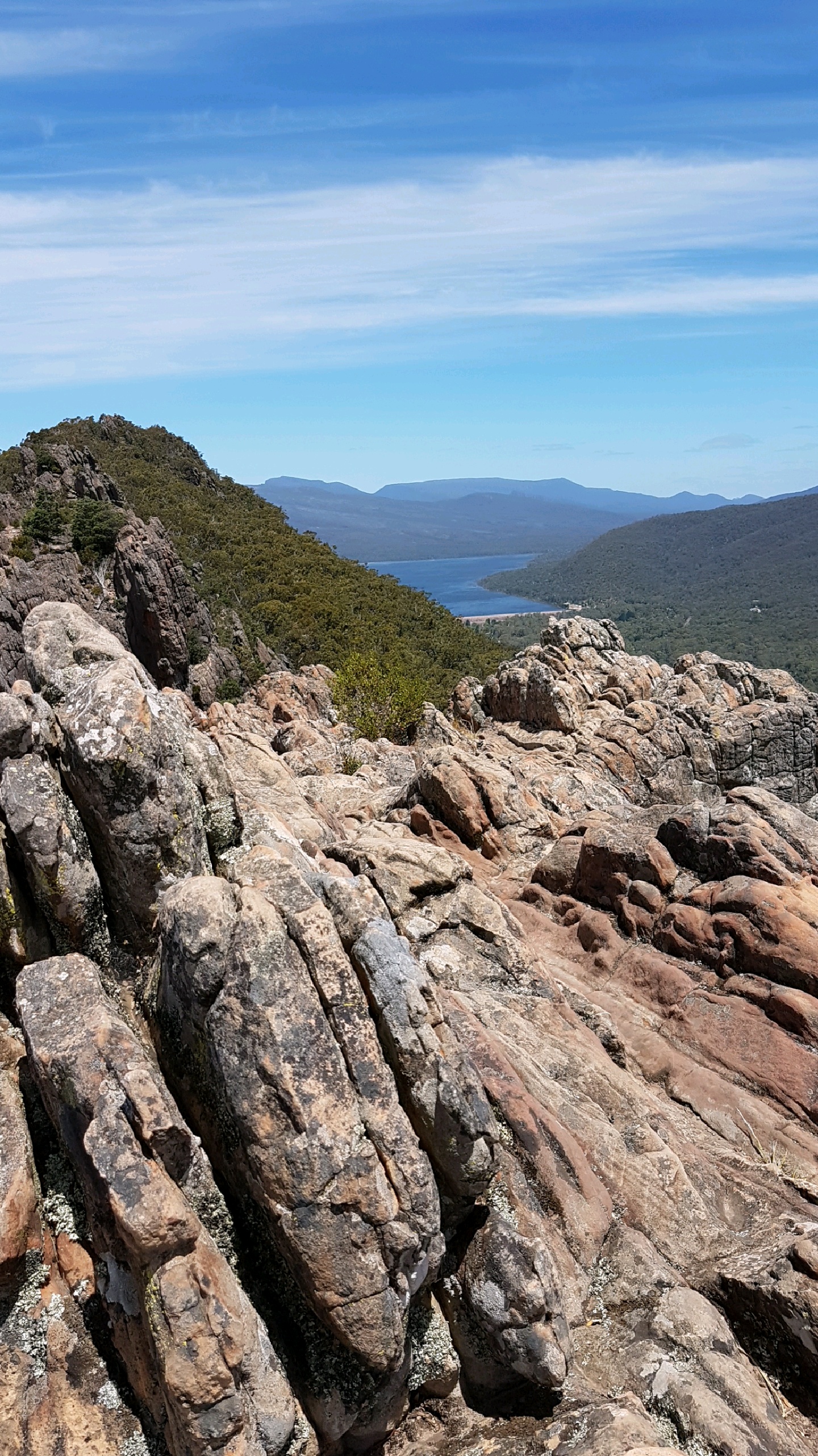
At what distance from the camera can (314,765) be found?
165ft

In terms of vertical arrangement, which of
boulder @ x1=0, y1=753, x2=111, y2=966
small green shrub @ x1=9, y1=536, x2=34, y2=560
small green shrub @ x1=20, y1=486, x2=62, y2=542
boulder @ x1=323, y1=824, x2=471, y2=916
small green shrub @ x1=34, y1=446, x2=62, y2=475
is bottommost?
boulder @ x1=323, y1=824, x2=471, y2=916

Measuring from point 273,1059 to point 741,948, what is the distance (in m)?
16.0

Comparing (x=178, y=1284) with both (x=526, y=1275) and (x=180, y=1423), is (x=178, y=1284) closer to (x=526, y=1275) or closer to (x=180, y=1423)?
(x=180, y=1423)

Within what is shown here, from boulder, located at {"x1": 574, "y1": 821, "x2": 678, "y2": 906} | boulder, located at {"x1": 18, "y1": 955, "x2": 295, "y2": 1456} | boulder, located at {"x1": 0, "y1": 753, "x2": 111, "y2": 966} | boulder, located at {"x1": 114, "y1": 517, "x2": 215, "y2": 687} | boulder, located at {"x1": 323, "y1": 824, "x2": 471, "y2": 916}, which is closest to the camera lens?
boulder, located at {"x1": 18, "y1": 955, "x2": 295, "y2": 1456}

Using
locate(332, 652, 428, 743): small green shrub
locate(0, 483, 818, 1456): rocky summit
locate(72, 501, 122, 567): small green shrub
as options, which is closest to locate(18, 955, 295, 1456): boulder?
locate(0, 483, 818, 1456): rocky summit

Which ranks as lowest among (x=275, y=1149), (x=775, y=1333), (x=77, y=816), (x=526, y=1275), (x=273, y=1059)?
(x=775, y=1333)

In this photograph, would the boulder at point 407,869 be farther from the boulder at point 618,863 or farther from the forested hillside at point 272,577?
the forested hillside at point 272,577

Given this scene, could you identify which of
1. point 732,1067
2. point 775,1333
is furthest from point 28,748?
point 732,1067

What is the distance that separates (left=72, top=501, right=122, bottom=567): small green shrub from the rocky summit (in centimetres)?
7132

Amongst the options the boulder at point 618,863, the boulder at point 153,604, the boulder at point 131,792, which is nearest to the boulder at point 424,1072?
the boulder at point 131,792

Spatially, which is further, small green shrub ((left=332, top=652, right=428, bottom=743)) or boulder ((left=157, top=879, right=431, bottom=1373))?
small green shrub ((left=332, top=652, right=428, bottom=743))

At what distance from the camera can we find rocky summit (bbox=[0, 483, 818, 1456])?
1141 cm

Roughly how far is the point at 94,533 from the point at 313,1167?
269ft

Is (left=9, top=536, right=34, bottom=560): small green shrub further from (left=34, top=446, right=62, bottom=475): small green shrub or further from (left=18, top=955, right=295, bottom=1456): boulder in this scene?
(left=18, top=955, right=295, bottom=1456): boulder
